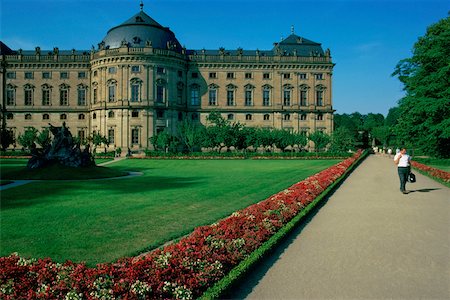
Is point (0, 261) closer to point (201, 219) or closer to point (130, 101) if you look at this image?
point (201, 219)

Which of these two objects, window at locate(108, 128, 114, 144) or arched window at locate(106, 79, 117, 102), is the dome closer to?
arched window at locate(106, 79, 117, 102)

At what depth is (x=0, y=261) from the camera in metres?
6.30

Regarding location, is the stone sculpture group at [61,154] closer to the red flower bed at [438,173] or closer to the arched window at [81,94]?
the red flower bed at [438,173]

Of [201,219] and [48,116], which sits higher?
[48,116]

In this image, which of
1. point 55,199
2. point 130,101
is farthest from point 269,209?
point 130,101

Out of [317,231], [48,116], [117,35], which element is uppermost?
[117,35]

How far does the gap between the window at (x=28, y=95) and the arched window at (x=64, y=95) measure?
5416 millimetres

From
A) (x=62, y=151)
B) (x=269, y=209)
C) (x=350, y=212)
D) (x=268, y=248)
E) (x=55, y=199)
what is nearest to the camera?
(x=268, y=248)

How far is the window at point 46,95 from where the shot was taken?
234 feet

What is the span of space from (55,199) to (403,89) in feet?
118

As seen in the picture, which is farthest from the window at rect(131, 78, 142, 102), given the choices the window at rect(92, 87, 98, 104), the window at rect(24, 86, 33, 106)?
the window at rect(24, 86, 33, 106)

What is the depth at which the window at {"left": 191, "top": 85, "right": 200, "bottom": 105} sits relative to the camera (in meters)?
70.9

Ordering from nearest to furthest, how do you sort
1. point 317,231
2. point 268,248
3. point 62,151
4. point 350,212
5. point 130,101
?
point 268,248
point 317,231
point 350,212
point 62,151
point 130,101

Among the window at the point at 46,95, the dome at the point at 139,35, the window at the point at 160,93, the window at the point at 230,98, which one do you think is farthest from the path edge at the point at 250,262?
the window at the point at 46,95
